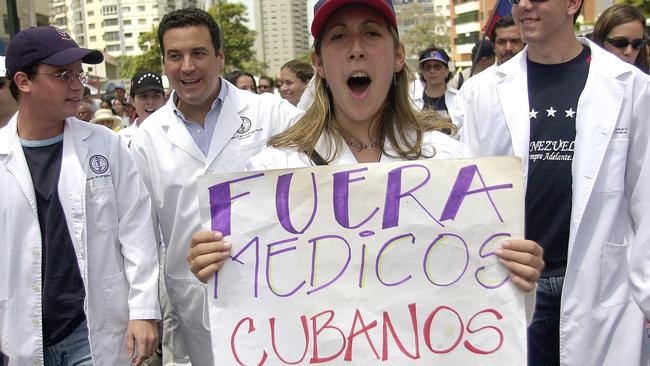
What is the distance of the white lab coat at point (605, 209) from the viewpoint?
282 cm

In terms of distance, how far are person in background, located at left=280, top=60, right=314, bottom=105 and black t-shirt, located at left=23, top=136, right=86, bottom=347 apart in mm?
4950

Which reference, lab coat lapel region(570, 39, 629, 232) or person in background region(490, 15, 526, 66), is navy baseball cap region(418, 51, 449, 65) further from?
lab coat lapel region(570, 39, 629, 232)

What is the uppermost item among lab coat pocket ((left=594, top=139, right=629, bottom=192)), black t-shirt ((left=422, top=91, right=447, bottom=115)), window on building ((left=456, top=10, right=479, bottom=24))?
window on building ((left=456, top=10, right=479, bottom=24))

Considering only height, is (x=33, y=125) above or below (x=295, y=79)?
below

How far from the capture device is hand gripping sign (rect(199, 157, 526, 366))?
77.0 inches

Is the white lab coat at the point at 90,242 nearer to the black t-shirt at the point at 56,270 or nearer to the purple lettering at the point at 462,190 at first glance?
the black t-shirt at the point at 56,270

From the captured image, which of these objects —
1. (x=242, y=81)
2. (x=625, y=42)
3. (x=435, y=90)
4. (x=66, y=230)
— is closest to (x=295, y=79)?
(x=435, y=90)

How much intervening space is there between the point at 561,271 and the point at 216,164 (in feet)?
6.21

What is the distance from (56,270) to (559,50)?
237cm

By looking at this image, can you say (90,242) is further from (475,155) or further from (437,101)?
(437,101)

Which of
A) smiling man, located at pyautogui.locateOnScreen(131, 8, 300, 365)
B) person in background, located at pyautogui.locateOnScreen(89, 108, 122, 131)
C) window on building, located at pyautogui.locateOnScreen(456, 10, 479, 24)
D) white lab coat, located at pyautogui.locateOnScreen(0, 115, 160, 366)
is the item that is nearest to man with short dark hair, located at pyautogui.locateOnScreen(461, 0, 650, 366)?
smiling man, located at pyautogui.locateOnScreen(131, 8, 300, 365)

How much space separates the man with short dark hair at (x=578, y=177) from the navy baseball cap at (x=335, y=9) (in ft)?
3.52

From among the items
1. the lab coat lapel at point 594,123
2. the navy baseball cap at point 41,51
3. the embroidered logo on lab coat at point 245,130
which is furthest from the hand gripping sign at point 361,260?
the embroidered logo on lab coat at point 245,130

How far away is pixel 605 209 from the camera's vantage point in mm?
2824
